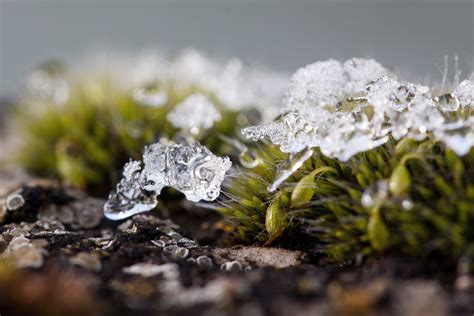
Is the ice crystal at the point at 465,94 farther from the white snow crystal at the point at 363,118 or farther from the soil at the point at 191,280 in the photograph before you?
the soil at the point at 191,280

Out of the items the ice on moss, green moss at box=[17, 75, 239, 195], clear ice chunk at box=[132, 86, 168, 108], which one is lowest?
green moss at box=[17, 75, 239, 195]

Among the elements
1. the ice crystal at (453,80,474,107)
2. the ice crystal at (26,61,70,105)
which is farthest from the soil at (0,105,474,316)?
the ice crystal at (26,61,70,105)

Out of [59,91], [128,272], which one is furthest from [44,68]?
[128,272]

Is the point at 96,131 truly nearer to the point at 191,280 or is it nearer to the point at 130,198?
the point at 130,198

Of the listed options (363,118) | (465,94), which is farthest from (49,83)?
(465,94)

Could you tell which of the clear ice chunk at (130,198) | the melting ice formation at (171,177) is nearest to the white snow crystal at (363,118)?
the melting ice formation at (171,177)

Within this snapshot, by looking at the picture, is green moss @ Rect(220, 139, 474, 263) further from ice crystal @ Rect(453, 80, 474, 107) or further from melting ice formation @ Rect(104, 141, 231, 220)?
ice crystal @ Rect(453, 80, 474, 107)
